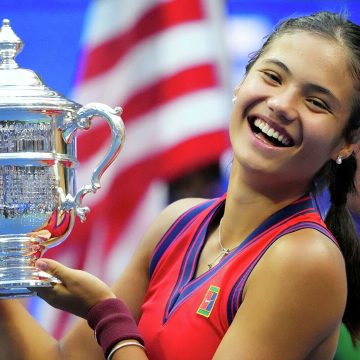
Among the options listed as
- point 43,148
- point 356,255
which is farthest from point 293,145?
point 43,148

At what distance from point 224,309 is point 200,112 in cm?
131

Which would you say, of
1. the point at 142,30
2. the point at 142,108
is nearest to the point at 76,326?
the point at 142,108

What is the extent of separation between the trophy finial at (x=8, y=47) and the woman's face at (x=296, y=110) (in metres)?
0.40

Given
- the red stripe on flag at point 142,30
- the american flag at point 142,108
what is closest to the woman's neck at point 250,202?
the american flag at point 142,108

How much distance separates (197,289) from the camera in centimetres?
184

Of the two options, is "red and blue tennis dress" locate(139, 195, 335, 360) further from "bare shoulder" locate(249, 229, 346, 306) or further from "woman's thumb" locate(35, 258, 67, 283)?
"woman's thumb" locate(35, 258, 67, 283)

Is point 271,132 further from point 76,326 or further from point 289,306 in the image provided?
point 76,326

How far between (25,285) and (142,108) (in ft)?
4.28

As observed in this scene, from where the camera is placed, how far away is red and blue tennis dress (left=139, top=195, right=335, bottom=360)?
5.84ft

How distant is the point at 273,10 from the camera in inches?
114

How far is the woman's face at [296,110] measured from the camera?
1.81 m

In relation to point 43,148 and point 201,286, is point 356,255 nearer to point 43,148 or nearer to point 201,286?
point 201,286

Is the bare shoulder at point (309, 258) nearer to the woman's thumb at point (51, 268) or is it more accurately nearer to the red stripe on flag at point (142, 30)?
the woman's thumb at point (51, 268)

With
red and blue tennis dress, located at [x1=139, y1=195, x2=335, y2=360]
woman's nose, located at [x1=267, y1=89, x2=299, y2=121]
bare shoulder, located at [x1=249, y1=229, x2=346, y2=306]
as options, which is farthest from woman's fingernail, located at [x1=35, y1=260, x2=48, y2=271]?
woman's nose, located at [x1=267, y1=89, x2=299, y2=121]
